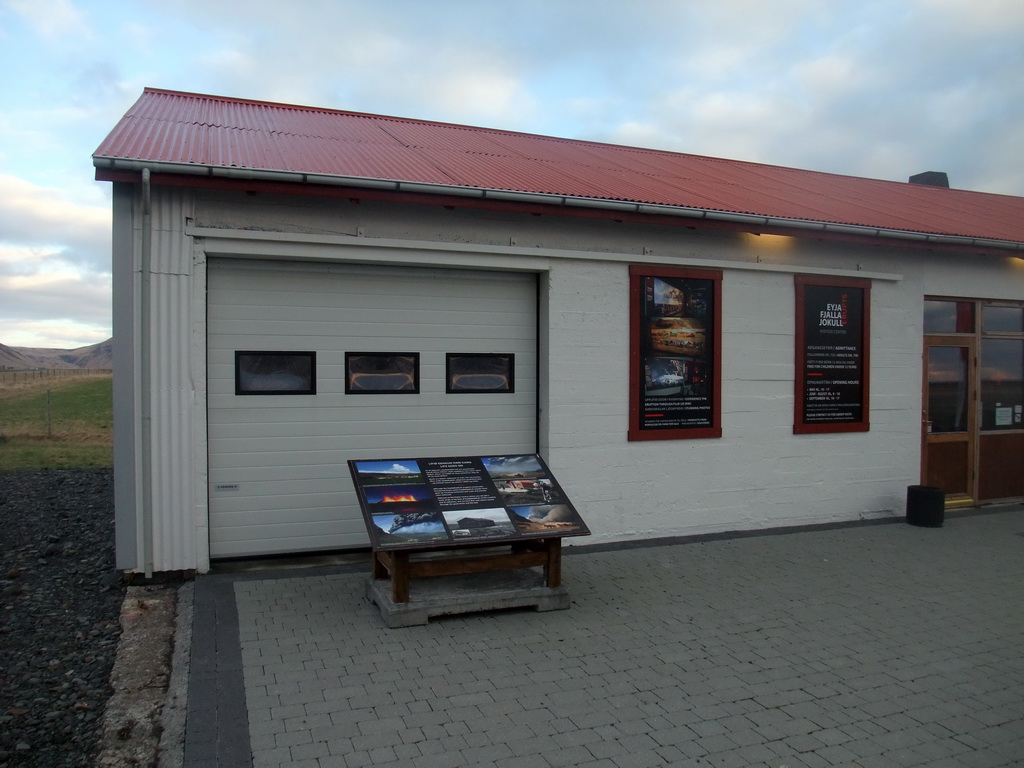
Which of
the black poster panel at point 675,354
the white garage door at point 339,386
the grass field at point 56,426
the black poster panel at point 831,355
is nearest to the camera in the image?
the white garage door at point 339,386

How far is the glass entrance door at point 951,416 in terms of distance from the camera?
401 inches

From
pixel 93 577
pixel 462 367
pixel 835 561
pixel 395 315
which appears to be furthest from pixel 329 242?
pixel 835 561

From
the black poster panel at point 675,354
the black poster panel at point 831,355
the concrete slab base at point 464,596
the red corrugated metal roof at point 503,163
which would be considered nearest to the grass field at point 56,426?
the red corrugated metal roof at point 503,163

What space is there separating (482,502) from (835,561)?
12.5 ft

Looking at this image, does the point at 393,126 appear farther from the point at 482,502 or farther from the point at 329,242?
the point at 482,502

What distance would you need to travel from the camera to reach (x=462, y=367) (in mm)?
8008

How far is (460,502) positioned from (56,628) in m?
3.10

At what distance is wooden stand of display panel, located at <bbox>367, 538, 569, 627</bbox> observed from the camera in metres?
5.70

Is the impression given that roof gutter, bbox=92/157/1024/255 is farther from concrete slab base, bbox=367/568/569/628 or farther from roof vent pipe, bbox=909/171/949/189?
roof vent pipe, bbox=909/171/949/189

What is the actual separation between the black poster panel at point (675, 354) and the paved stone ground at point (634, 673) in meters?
1.67

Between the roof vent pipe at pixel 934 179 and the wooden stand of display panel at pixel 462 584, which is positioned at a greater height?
the roof vent pipe at pixel 934 179

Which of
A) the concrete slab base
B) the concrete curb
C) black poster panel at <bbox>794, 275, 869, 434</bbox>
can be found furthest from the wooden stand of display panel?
black poster panel at <bbox>794, 275, 869, 434</bbox>

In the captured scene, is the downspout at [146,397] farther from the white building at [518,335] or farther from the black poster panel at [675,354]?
the black poster panel at [675,354]

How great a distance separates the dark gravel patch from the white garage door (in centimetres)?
131
